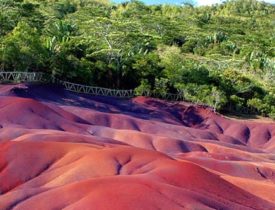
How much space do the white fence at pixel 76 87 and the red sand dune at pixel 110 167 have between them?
4279 mm

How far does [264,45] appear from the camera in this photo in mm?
124438

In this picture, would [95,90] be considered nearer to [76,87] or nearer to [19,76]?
[76,87]

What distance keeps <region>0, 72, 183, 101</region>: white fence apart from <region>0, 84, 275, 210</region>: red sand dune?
4.28 metres

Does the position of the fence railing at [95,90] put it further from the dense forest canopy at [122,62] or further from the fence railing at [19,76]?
the fence railing at [19,76]

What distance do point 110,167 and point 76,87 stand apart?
40033mm

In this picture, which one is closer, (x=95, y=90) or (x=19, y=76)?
(x=19, y=76)

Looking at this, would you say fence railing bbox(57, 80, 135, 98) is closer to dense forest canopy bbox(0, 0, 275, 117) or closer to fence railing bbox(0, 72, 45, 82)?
dense forest canopy bbox(0, 0, 275, 117)

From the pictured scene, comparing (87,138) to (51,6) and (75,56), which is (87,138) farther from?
(51,6)

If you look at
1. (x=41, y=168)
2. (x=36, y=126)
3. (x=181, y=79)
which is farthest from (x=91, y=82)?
(x=41, y=168)

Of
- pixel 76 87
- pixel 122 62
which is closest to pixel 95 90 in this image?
pixel 76 87

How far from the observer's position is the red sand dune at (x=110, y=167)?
25.6m

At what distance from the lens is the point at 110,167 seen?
31750 mm

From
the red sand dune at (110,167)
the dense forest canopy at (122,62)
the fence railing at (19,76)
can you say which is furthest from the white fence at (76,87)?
the red sand dune at (110,167)

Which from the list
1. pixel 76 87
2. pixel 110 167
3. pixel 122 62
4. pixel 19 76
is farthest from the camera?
pixel 122 62
